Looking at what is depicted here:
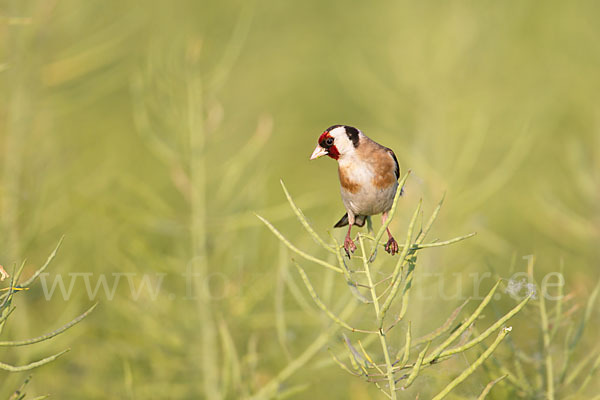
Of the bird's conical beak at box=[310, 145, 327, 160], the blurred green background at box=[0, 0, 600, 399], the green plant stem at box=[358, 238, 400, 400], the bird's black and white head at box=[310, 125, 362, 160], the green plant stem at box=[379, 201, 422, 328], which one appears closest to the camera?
the green plant stem at box=[379, 201, 422, 328]

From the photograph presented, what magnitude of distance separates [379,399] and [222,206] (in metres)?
2.11

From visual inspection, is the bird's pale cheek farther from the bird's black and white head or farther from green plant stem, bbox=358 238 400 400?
green plant stem, bbox=358 238 400 400

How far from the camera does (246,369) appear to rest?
472 cm

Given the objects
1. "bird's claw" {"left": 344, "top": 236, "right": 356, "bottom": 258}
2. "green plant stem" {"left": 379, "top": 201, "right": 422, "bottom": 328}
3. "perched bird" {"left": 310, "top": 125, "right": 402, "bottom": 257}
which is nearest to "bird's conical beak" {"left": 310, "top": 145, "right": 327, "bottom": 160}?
"perched bird" {"left": 310, "top": 125, "right": 402, "bottom": 257}

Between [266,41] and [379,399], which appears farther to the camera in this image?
[266,41]

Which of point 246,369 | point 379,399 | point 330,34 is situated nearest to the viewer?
point 246,369

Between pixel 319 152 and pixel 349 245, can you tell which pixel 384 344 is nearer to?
pixel 349 245

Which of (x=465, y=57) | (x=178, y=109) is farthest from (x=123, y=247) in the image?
(x=465, y=57)

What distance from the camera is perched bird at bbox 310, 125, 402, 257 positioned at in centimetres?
258

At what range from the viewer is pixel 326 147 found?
261 cm

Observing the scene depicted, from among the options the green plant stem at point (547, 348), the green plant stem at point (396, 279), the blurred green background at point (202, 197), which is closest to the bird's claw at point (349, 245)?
the green plant stem at point (396, 279)

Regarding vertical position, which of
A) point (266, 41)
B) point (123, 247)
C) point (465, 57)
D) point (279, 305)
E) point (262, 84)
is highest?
point (266, 41)

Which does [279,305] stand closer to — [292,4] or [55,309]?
[55,309]

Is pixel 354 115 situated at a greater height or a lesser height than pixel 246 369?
greater
